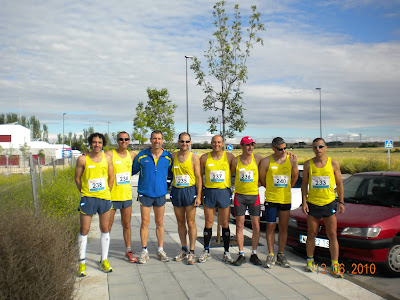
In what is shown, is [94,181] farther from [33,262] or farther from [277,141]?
[277,141]

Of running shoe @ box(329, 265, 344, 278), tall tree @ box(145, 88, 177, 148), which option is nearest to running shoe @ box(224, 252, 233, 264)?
running shoe @ box(329, 265, 344, 278)

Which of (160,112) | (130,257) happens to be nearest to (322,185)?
(130,257)

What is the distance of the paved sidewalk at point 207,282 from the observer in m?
4.57

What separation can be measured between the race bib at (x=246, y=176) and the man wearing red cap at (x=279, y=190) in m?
0.24

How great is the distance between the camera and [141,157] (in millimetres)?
5965

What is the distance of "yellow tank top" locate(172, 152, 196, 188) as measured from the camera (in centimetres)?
591

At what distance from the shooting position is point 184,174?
5934 mm

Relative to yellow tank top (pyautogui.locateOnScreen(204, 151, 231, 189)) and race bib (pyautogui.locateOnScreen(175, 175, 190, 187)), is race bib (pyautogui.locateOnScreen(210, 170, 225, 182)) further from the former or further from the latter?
race bib (pyautogui.locateOnScreen(175, 175, 190, 187))

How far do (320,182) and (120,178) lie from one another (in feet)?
9.55

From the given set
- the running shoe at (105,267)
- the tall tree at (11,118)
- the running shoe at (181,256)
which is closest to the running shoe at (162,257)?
the running shoe at (181,256)

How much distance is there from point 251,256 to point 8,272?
378 cm

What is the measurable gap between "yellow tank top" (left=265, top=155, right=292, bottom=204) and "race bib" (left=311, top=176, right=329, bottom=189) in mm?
395

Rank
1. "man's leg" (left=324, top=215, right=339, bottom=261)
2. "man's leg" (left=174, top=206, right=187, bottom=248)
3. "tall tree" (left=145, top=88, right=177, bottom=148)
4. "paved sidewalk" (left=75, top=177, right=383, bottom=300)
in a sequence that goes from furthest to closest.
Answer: "tall tree" (left=145, top=88, right=177, bottom=148), "man's leg" (left=174, top=206, right=187, bottom=248), "man's leg" (left=324, top=215, right=339, bottom=261), "paved sidewalk" (left=75, top=177, right=383, bottom=300)

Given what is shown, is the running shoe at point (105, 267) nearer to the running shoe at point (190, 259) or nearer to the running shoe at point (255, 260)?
the running shoe at point (190, 259)
